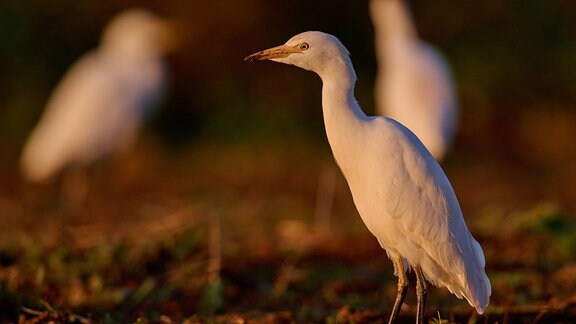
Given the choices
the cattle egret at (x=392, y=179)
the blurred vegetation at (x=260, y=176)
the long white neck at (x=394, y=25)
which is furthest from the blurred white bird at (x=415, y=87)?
the cattle egret at (x=392, y=179)

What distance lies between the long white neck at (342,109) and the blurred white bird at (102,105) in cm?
667

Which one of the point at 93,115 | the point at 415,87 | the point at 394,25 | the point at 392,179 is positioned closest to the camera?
the point at 392,179

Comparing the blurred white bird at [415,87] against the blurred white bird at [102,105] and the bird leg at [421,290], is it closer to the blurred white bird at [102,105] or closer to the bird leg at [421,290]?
the blurred white bird at [102,105]

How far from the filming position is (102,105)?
35.2 feet

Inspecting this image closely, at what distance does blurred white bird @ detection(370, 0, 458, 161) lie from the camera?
28.8ft

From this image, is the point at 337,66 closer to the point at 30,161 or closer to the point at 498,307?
the point at 498,307

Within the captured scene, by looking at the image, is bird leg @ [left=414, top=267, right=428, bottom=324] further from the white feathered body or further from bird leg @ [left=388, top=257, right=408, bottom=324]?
the white feathered body

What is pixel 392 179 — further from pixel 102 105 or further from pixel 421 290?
pixel 102 105

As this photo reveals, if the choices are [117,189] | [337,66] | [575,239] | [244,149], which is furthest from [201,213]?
[244,149]

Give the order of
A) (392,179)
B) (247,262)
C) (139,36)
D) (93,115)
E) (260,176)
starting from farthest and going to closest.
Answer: (260,176) < (139,36) < (93,115) < (247,262) < (392,179)

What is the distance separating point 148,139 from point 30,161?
11.4ft

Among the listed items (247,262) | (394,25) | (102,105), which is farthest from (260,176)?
(247,262)

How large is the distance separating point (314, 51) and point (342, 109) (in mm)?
281

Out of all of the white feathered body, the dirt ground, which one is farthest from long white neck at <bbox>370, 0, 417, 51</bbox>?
the white feathered body
